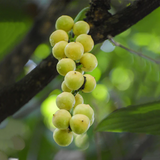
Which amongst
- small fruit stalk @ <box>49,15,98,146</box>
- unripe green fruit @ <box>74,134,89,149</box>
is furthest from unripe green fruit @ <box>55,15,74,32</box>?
unripe green fruit @ <box>74,134,89,149</box>

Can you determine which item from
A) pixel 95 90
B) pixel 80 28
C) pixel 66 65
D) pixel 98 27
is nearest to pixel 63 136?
pixel 66 65

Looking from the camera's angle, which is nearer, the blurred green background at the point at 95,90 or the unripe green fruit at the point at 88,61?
the unripe green fruit at the point at 88,61

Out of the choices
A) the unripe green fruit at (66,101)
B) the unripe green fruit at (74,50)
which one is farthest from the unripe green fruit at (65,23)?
the unripe green fruit at (66,101)

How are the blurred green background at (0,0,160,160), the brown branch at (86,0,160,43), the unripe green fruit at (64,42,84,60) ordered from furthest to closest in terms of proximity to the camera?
the blurred green background at (0,0,160,160) → the brown branch at (86,0,160,43) → the unripe green fruit at (64,42,84,60)

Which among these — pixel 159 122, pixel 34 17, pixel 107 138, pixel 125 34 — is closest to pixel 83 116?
pixel 159 122

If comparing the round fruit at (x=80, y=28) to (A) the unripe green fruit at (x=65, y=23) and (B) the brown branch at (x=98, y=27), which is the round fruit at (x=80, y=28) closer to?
(A) the unripe green fruit at (x=65, y=23)

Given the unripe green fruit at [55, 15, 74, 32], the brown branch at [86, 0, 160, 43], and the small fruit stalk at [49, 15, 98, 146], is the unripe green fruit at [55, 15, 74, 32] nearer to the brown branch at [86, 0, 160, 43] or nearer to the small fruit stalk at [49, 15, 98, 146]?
the small fruit stalk at [49, 15, 98, 146]
